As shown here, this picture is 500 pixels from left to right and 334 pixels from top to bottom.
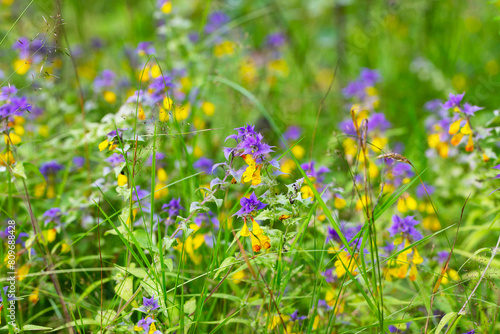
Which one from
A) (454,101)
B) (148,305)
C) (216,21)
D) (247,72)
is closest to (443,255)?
(454,101)

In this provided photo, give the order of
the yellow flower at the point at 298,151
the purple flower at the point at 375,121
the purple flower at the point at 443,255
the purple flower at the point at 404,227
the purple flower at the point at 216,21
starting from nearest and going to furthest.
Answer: the purple flower at the point at 404,227 → the purple flower at the point at 443,255 → the purple flower at the point at 375,121 → the yellow flower at the point at 298,151 → the purple flower at the point at 216,21

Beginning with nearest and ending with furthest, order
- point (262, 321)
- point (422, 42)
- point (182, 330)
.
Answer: point (182, 330), point (262, 321), point (422, 42)

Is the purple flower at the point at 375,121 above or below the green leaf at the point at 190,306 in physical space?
above

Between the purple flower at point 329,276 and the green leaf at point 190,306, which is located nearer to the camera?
the green leaf at point 190,306

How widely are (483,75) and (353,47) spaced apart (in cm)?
103

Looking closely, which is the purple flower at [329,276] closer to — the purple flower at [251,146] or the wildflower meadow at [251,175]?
the wildflower meadow at [251,175]

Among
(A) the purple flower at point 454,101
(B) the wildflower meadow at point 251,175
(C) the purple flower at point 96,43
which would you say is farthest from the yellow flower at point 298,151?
(C) the purple flower at point 96,43

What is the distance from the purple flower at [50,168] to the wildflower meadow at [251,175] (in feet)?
0.03

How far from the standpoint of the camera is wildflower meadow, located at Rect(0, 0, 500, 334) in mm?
1297

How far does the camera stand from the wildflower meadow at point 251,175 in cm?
130

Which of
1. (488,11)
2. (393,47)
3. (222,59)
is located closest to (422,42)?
(393,47)

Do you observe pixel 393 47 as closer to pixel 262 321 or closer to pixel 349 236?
pixel 349 236

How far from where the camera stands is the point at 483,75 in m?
3.63

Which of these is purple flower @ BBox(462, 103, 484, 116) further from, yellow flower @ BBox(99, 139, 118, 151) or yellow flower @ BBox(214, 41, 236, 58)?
yellow flower @ BBox(214, 41, 236, 58)
